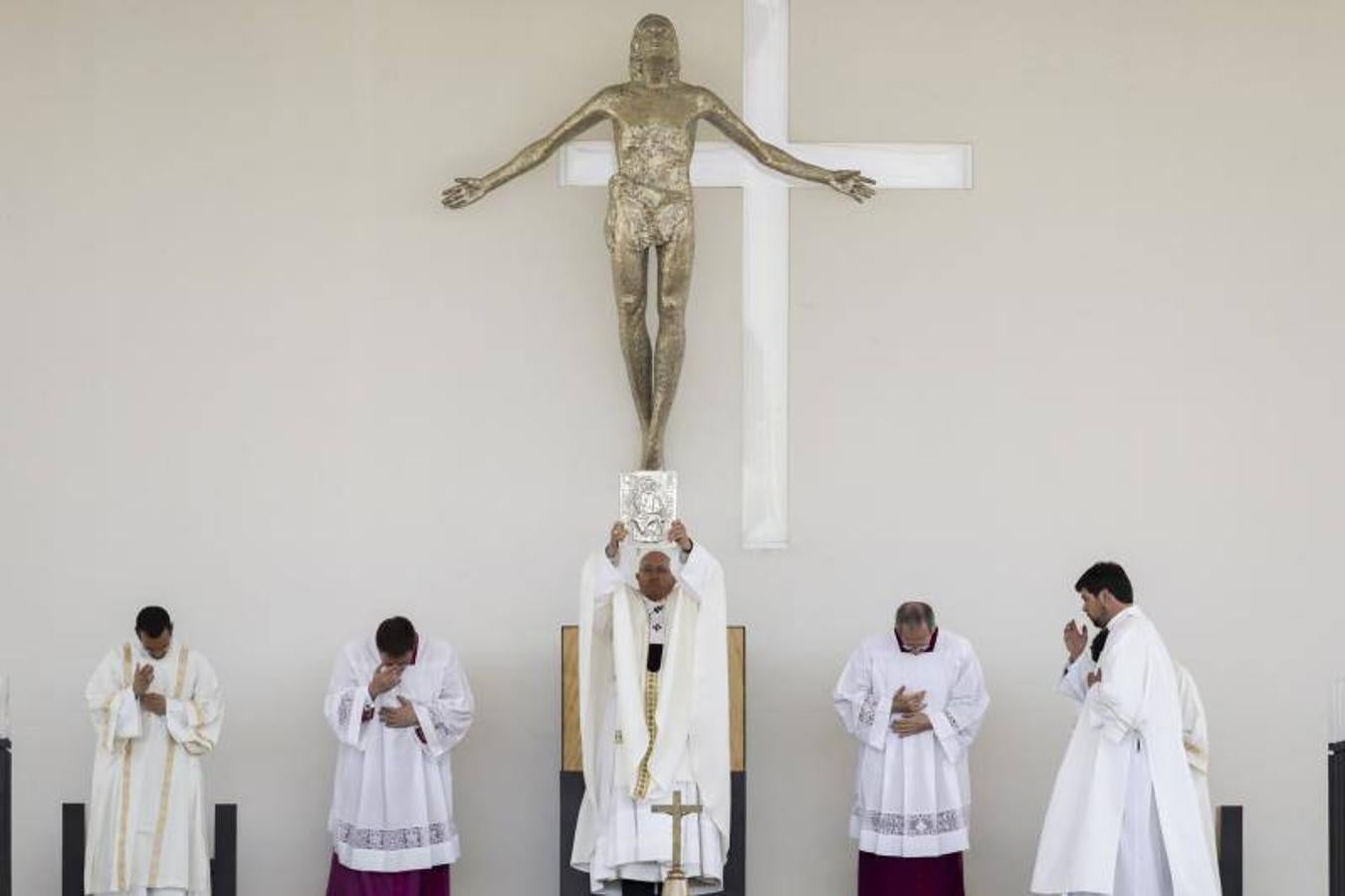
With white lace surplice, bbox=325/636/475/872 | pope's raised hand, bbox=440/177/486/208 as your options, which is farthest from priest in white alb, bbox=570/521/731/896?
pope's raised hand, bbox=440/177/486/208

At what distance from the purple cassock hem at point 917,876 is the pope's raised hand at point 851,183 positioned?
9.10ft

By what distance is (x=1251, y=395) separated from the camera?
35.9ft

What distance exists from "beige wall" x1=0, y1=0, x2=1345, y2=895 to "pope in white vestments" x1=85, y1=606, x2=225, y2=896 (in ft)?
1.92

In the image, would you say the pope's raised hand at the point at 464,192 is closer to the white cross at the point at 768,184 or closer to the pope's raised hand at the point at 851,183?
the white cross at the point at 768,184

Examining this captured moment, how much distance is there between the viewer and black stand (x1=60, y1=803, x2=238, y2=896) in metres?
10.1

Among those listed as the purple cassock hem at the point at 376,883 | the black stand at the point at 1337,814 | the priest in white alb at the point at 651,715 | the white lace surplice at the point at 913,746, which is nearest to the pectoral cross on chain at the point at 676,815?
the priest in white alb at the point at 651,715

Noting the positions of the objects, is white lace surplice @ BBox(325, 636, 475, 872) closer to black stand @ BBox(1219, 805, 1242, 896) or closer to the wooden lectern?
the wooden lectern

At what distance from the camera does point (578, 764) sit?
402 inches

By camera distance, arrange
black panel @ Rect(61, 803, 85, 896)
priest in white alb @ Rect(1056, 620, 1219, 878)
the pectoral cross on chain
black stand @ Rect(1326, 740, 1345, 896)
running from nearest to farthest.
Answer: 1. the pectoral cross on chain
2. black stand @ Rect(1326, 740, 1345, 896)
3. priest in white alb @ Rect(1056, 620, 1219, 878)
4. black panel @ Rect(61, 803, 85, 896)

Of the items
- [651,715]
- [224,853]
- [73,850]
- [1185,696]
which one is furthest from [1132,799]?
[73,850]

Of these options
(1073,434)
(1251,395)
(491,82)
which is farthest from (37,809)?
(1251,395)

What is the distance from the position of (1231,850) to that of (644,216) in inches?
138

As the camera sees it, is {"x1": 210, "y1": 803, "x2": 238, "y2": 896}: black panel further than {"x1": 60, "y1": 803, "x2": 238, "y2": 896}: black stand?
Yes

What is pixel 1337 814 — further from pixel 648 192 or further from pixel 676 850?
pixel 648 192
